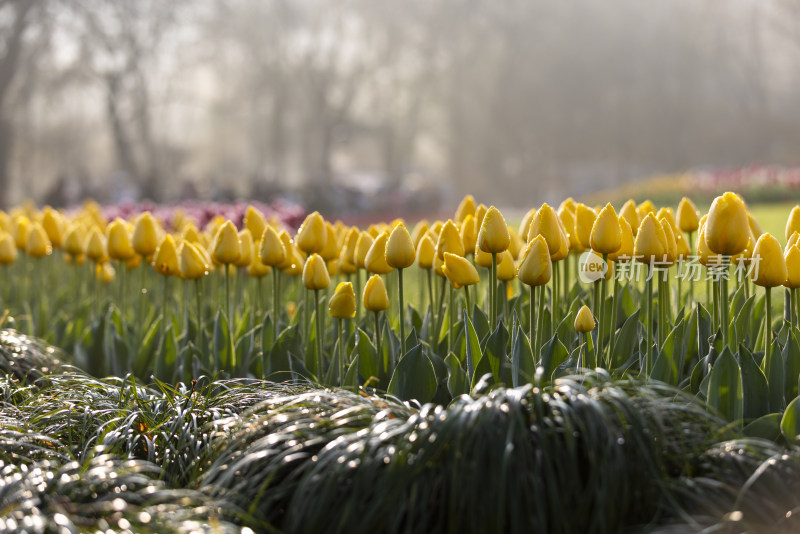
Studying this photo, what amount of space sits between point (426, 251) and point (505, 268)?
0.38m

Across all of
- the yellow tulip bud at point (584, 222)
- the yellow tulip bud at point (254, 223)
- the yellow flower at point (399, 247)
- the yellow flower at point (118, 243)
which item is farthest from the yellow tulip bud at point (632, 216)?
the yellow flower at point (118, 243)

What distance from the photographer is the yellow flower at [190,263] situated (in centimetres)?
343

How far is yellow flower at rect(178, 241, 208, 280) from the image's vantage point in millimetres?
3426

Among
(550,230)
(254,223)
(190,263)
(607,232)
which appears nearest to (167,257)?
(190,263)

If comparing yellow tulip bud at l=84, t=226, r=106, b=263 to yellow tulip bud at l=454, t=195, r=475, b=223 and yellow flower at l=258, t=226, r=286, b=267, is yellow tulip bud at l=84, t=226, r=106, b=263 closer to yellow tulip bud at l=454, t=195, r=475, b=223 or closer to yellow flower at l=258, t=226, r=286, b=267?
yellow flower at l=258, t=226, r=286, b=267

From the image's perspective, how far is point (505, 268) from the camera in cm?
305

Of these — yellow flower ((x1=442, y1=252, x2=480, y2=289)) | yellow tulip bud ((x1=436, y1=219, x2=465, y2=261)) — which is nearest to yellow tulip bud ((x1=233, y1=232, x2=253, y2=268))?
yellow tulip bud ((x1=436, y1=219, x2=465, y2=261))

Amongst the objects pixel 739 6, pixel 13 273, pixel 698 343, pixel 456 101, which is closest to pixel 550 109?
pixel 456 101

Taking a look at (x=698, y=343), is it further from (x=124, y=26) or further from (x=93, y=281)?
(x=124, y=26)

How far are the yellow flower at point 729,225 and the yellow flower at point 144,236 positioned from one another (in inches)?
101

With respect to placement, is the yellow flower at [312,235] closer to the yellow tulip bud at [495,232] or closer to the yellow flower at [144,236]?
the yellow tulip bud at [495,232]

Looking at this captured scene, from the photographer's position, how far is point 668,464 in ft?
6.95

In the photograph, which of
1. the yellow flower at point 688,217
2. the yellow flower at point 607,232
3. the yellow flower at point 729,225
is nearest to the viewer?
the yellow flower at point 729,225

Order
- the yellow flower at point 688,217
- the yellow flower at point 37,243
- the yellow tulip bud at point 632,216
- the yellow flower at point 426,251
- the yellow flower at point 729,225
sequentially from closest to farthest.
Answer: the yellow flower at point 729,225 < the yellow tulip bud at point 632,216 < the yellow flower at point 426,251 < the yellow flower at point 688,217 < the yellow flower at point 37,243
